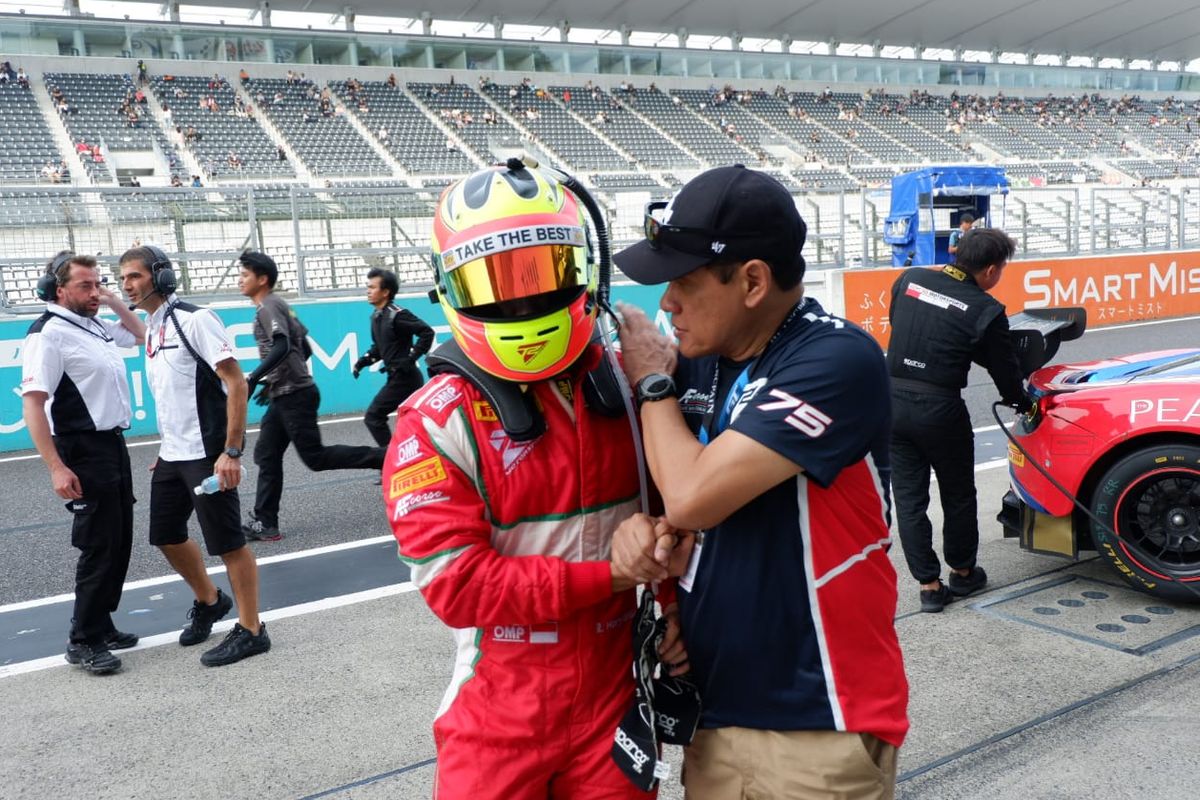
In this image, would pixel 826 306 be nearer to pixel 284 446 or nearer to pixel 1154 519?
pixel 284 446

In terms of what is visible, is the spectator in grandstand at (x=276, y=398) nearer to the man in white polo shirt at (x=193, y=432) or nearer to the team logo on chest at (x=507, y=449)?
the man in white polo shirt at (x=193, y=432)

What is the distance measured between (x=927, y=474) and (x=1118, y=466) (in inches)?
32.5

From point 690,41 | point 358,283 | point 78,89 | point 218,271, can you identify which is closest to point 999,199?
point 358,283

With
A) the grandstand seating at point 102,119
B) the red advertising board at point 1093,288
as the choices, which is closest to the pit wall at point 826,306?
the red advertising board at point 1093,288

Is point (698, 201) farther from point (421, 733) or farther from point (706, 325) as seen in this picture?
point (421, 733)

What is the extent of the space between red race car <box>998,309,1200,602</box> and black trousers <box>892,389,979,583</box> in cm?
Result: 31

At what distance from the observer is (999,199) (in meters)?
16.8

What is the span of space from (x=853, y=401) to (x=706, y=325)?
0.28m

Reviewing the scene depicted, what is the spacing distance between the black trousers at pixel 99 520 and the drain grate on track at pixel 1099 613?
4.04m

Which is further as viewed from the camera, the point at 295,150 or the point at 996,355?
the point at 295,150

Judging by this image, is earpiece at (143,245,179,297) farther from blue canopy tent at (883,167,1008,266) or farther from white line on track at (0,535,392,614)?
blue canopy tent at (883,167,1008,266)

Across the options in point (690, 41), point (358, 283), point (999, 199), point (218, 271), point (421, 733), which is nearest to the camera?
point (421, 733)

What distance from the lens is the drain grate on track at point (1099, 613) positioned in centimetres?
401

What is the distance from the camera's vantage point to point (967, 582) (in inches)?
184
